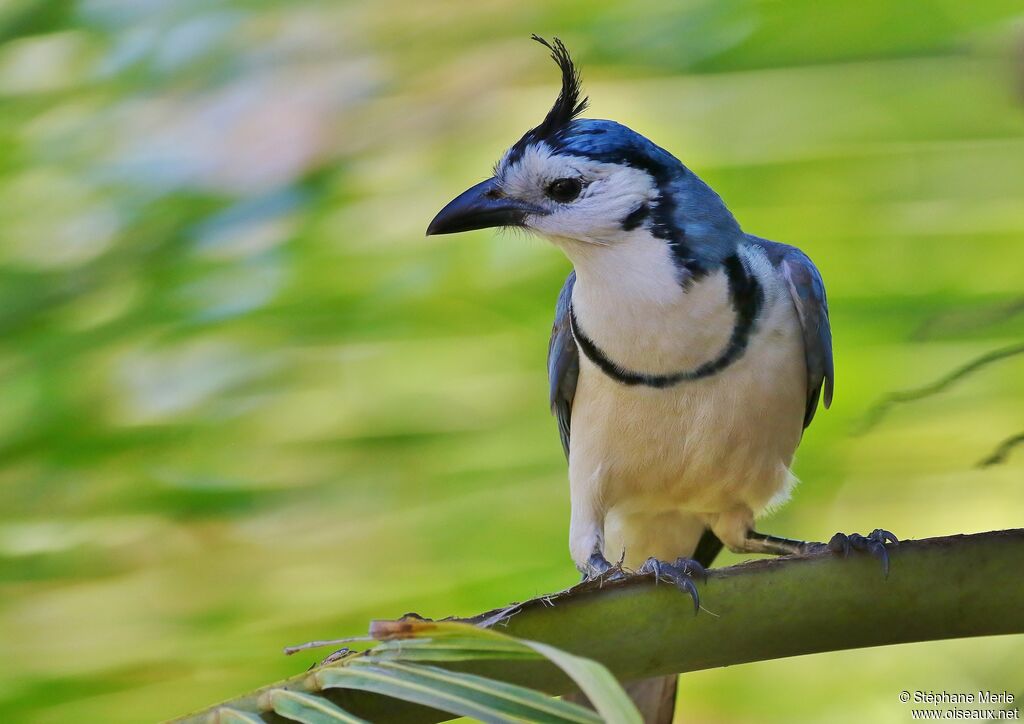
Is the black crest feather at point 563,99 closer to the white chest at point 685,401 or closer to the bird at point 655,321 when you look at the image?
the bird at point 655,321

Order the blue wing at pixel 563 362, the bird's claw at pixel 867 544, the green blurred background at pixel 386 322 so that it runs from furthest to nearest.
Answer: the blue wing at pixel 563 362, the green blurred background at pixel 386 322, the bird's claw at pixel 867 544

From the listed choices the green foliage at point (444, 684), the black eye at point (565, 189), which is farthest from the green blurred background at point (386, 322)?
the green foliage at point (444, 684)

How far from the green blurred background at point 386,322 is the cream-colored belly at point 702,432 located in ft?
0.31

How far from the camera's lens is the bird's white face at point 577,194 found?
212cm

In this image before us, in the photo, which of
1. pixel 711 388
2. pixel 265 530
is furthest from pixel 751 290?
pixel 265 530

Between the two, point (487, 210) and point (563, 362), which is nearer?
point (487, 210)

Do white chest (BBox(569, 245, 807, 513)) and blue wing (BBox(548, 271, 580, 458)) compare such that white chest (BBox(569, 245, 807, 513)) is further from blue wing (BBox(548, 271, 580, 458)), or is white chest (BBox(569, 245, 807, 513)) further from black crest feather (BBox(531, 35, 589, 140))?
black crest feather (BBox(531, 35, 589, 140))

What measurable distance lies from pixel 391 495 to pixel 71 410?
524 millimetres

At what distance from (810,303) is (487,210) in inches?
24.3

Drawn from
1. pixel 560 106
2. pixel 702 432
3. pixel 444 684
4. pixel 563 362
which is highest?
pixel 560 106

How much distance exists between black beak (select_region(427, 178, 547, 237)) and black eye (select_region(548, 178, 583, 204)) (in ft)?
0.11

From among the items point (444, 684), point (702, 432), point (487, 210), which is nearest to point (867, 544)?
point (444, 684)

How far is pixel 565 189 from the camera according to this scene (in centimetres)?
216

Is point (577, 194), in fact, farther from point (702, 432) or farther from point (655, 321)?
point (702, 432)
